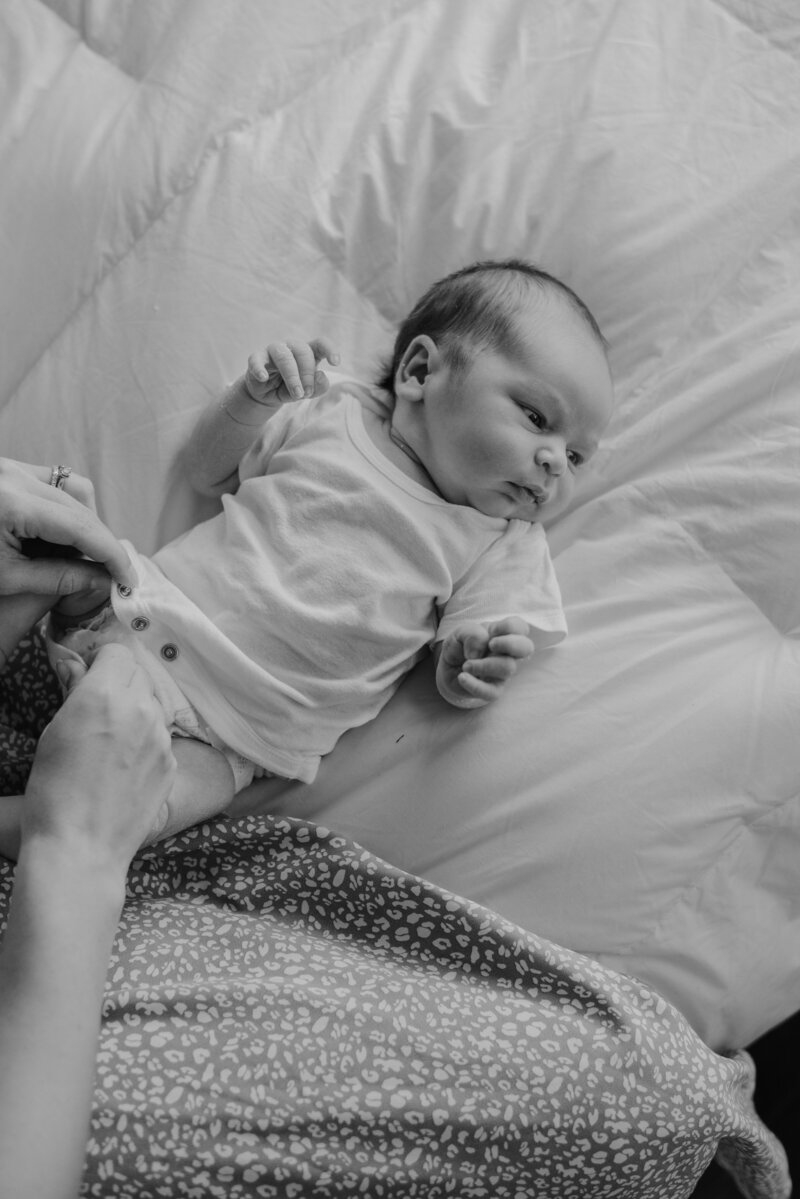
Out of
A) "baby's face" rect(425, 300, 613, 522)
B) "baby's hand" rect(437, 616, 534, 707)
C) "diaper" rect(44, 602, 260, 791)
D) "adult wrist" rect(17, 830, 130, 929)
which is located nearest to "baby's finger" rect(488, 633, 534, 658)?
"baby's hand" rect(437, 616, 534, 707)

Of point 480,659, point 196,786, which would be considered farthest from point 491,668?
point 196,786

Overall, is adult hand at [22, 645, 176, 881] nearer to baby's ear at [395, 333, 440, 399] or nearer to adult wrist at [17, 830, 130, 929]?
adult wrist at [17, 830, 130, 929]

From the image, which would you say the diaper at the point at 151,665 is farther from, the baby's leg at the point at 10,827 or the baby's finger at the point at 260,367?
the baby's finger at the point at 260,367

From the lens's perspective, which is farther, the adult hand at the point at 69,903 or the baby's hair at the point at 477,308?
the baby's hair at the point at 477,308

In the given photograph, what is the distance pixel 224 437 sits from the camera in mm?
1166

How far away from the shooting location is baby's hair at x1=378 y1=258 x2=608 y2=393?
1.14 meters

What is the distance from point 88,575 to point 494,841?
0.44 meters

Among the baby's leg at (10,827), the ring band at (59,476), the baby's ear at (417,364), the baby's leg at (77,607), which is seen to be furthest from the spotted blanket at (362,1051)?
the baby's ear at (417,364)

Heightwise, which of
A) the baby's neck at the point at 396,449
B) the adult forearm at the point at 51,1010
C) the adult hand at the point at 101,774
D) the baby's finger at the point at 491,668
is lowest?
the adult forearm at the point at 51,1010

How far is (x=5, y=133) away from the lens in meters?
1.24

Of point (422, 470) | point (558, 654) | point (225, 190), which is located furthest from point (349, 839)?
point (225, 190)

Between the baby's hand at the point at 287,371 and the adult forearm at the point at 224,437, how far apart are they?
0.04 feet

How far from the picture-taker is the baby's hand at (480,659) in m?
1.06

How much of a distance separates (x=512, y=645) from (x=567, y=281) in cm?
44
